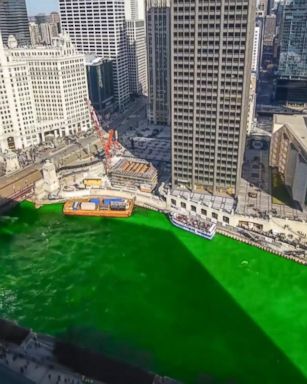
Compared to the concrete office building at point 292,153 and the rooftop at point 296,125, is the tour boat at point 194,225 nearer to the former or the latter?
the concrete office building at point 292,153

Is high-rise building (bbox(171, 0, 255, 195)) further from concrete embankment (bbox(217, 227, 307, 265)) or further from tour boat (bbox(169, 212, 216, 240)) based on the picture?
concrete embankment (bbox(217, 227, 307, 265))

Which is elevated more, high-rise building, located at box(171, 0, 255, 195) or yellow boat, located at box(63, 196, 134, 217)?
high-rise building, located at box(171, 0, 255, 195)

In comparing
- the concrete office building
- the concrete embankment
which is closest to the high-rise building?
the concrete office building

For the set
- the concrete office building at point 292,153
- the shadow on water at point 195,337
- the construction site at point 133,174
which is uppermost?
the concrete office building at point 292,153

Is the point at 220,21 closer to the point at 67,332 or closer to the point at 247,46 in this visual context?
the point at 247,46

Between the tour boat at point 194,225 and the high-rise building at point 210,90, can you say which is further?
the tour boat at point 194,225

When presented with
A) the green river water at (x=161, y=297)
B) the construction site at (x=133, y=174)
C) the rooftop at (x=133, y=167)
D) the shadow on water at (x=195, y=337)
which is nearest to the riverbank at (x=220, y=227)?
the green river water at (x=161, y=297)
